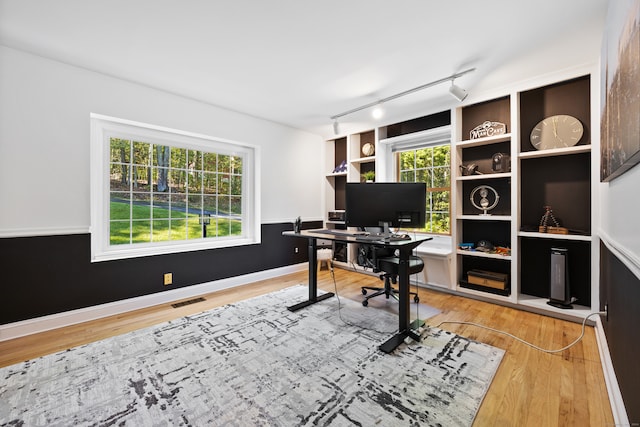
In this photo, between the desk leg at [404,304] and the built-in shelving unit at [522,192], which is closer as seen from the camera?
the desk leg at [404,304]

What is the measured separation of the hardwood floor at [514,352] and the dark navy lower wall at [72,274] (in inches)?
9.5

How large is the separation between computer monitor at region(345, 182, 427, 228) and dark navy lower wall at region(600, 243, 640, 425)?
1415mm

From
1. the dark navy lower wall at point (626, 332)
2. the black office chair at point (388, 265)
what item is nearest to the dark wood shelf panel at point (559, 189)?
the dark navy lower wall at point (626, 332)

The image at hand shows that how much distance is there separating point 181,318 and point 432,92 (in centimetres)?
383

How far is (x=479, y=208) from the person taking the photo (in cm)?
338

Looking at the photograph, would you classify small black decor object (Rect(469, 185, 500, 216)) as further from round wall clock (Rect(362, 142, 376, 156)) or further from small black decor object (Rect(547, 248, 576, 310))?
round wall clock (Rect(362, 142, 376, 156))

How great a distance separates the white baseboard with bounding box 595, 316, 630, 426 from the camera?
134 cm

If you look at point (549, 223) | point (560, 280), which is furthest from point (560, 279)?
point (549, 223)

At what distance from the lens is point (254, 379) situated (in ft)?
5.85

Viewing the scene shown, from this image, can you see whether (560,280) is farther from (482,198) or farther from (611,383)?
(611,383)

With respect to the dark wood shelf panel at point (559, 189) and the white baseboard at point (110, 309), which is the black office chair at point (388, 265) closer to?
the dark wood shelf panel at point (559, 189)

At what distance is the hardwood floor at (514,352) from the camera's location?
4.86 ft

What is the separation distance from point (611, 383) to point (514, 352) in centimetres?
54

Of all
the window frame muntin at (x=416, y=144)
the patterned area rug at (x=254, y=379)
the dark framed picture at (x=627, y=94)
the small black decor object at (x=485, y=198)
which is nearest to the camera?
the dark framed picture at (x=627, y=94)
